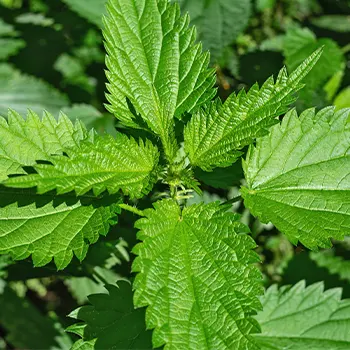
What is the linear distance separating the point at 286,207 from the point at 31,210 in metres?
0.71

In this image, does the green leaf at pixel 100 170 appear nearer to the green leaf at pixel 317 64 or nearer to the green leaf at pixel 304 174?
the green leaf at pixel 304 174

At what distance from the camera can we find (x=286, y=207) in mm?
1551

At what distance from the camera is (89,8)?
105 inches

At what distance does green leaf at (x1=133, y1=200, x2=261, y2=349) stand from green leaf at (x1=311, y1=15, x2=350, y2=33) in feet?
6.96

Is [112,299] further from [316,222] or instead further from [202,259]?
[316,222]

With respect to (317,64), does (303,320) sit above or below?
below

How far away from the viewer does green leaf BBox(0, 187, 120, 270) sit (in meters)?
1.47

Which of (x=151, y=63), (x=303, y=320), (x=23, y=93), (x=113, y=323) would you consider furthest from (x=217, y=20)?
(x=113, y=323)

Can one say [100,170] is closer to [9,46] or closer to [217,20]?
[217,20]

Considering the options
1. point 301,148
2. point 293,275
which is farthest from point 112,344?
point 293,275

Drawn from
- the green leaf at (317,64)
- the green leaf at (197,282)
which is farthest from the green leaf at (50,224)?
the green leaf at (317,64)

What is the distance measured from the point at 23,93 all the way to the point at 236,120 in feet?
6.67

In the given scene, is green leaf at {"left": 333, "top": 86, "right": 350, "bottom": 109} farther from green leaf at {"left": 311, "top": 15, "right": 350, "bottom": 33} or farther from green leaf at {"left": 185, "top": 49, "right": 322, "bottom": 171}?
green leaf at {"left": 185, "top": 49, "right": 322, "bottom": 171}

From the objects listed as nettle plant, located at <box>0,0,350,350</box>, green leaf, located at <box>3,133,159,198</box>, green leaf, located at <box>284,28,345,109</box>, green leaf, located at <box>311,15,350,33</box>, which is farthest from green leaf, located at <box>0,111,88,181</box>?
green leaf, located at <box>311,15,350,33</box>
